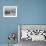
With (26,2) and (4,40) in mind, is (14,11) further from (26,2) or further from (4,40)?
(4,40)

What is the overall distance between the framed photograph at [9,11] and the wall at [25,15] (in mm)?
128

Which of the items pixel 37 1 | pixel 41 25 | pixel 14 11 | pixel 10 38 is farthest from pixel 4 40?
pixel 37 1

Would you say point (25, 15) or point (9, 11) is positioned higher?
point (9, 11)

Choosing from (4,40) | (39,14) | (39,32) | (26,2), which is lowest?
(4,40)

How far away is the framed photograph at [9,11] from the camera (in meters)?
4.11

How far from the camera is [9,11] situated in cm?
412

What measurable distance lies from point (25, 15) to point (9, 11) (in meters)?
0.53

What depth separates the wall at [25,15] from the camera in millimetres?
4125

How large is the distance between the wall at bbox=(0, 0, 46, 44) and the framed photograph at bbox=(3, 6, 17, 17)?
128 mm

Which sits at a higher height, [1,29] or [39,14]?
[39,14]

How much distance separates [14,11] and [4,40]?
98 cm

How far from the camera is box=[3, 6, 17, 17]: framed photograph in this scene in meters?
4.11

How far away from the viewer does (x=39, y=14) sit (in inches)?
162

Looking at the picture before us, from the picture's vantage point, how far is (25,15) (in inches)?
163
